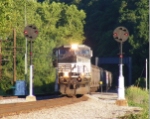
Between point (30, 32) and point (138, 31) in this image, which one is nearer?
point (30, 32)

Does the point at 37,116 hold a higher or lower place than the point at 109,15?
lower

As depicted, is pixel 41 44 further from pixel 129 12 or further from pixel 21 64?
pixel 129 12

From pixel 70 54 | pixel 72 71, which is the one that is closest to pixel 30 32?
pixel 70 54

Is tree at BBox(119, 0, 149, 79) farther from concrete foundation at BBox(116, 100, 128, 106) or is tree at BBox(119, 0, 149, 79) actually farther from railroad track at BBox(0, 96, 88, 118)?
railroad track at BBox(0, 96, 88, 118)

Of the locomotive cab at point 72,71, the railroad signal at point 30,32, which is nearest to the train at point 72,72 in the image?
the locomotive cab at point 72,71

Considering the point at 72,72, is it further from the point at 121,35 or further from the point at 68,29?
the point at 68,29

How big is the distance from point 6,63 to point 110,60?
31093mm

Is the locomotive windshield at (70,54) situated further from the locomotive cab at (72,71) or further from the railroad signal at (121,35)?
the railroad signal at (121,35)

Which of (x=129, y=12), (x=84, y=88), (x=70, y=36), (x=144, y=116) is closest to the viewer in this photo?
(x=144, y=116)

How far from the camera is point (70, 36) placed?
63969 millimetres

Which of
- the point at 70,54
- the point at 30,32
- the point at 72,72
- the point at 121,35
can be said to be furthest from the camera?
the point at 70,54

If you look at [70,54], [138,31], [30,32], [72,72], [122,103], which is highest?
[138,31]

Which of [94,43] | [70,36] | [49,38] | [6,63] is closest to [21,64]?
[6,63]

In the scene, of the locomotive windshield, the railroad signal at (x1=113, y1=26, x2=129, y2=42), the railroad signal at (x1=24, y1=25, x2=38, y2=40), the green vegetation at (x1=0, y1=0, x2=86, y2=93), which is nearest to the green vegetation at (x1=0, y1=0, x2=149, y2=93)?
the green vegetation at (x1=0, y1=0, x2=86, y2=93)
